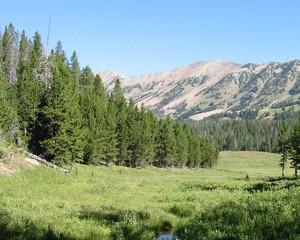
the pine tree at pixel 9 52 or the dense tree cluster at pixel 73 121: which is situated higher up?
the pine tree at pixel 9 52

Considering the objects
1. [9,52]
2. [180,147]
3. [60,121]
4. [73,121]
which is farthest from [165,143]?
[60,121]

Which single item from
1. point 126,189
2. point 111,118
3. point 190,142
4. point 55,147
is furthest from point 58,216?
point 190,142

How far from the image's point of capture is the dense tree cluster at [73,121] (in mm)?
61500

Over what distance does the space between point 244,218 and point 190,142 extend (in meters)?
116

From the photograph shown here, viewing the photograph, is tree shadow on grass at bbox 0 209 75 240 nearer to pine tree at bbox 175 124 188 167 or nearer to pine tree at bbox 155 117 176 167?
pine tree at bbox 155 117 176 167

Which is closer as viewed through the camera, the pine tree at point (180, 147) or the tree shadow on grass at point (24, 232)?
the tree shadow on grass at point (24, 232)

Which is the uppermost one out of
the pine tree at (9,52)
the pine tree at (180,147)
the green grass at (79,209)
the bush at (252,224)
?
the pine tree at (9,52)

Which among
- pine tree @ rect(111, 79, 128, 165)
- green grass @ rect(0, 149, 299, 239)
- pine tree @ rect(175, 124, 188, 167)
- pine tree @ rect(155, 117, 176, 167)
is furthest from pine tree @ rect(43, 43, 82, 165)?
pine tree @ rect(175, 124, 188, 167)

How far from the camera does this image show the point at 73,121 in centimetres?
6288

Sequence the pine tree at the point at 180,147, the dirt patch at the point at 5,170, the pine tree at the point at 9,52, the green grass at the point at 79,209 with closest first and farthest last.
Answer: the green grass at the point at 79,209, the dirt patch at the point at 5,170, the pine tree at the point at 9,52, the pine tree at the point at 180,147

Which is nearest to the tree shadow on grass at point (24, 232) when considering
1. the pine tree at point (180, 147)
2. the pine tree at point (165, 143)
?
the pine tree at point (165, 143)

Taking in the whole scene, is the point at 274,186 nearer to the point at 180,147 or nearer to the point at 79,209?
the point at 79,209

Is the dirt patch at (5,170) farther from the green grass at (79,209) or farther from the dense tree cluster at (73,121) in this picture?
the dense tree cluster at (73,121)

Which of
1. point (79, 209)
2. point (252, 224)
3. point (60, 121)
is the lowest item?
point (79, 209)
